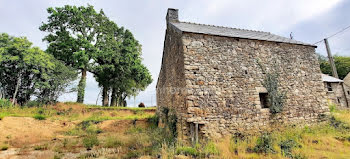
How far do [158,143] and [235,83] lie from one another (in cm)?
398

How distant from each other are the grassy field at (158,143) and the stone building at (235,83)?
495mm

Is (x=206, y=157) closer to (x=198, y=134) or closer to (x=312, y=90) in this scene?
(x=198, y=134)

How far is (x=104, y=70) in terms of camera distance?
1691cm

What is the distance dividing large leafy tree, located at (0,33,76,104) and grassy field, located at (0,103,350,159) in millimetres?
3075

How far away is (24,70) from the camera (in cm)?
1266

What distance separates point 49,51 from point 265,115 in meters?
19.2

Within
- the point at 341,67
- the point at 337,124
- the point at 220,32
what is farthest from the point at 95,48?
the point at 341,67

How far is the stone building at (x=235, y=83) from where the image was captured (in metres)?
5.59

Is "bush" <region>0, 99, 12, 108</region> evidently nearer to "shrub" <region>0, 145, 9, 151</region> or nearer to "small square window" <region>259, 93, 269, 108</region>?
"shrub" <region>0, 145, 9, 151</region>

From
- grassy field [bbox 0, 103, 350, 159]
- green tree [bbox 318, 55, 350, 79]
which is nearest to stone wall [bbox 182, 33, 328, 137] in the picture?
grassy field [bbox 0, 103, 350, 159]

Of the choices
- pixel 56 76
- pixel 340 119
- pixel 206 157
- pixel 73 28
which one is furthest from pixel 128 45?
pixel 340 119

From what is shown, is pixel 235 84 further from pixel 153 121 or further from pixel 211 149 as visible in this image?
pixel 153 121

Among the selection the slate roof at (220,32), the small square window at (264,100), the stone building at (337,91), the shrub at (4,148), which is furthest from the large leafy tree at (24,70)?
the stone building at (337,91)

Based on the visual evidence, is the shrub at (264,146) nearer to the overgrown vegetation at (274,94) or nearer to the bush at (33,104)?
the overgrown vegetation at (274,94)
